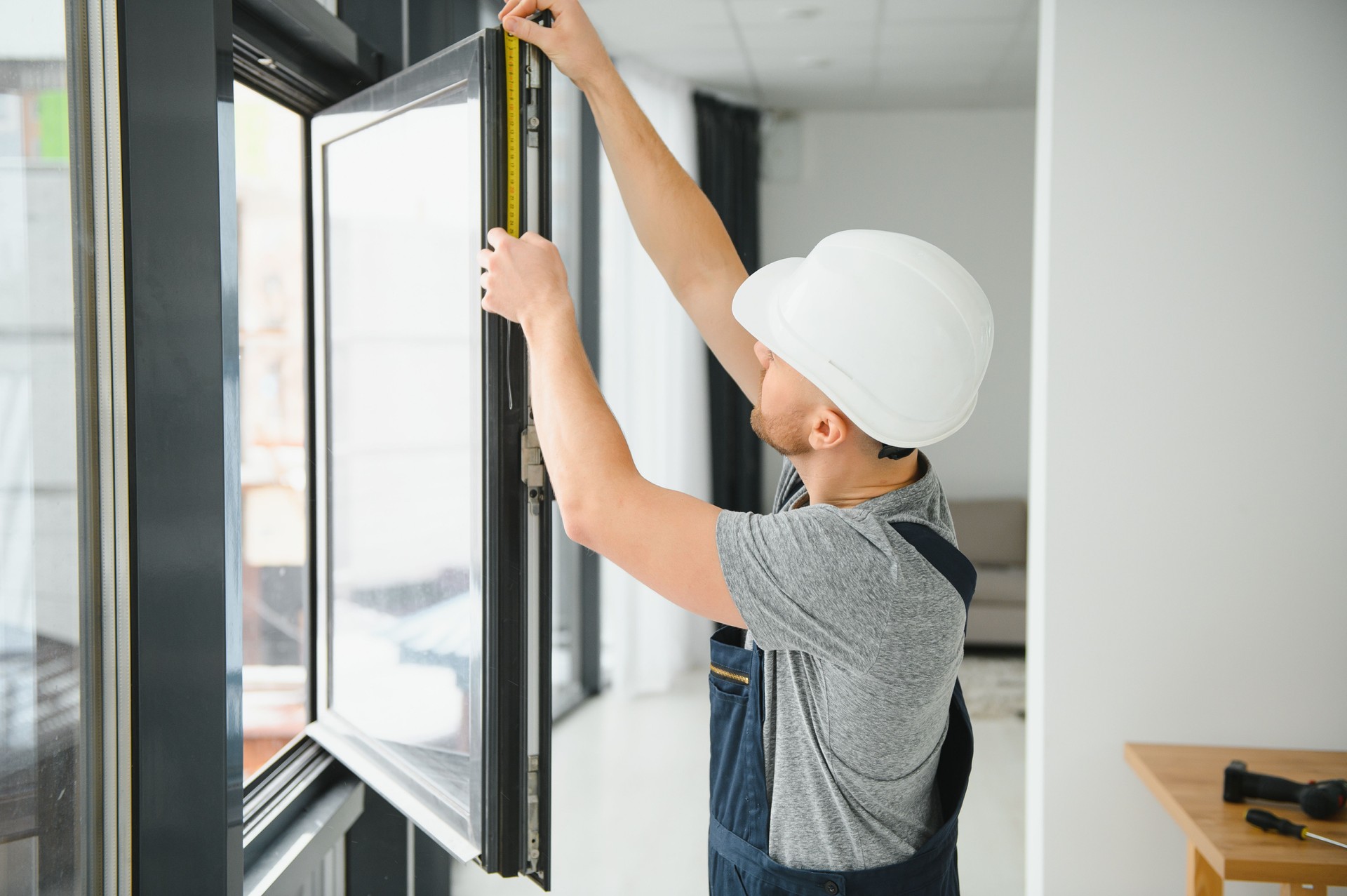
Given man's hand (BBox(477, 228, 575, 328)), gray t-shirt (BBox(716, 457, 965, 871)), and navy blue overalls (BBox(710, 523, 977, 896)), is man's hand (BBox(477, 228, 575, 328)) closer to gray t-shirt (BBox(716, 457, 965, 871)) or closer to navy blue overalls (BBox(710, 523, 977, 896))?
gray t-shirt (BBox(716, 457, 965, 871))

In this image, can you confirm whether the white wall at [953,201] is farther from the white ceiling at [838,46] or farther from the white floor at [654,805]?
the white floor at [654,805]

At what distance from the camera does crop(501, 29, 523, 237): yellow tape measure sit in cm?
110

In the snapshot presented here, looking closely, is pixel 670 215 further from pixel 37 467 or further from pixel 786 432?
pixel 37 467

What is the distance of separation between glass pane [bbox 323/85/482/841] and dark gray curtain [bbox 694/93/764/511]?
3102mm

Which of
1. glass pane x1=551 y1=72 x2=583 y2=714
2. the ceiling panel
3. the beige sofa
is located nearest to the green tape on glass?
glass pane x1=551 y1=72 x2=583 y2=714

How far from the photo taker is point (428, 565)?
1.38 meters

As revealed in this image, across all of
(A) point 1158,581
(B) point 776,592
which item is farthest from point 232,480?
(A) point 1158,581

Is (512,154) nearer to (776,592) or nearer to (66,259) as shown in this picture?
(66,259)

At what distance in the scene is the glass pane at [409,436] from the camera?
1.23 m

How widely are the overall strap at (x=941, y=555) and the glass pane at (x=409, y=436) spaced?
537 millimetres

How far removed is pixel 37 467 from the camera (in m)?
0.93

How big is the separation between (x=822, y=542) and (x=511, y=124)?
608 mm

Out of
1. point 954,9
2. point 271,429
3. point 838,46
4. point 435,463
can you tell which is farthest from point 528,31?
point 838,46

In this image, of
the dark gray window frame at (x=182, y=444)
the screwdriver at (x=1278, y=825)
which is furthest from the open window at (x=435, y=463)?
the screwdriver at (x=1278, y=825)
